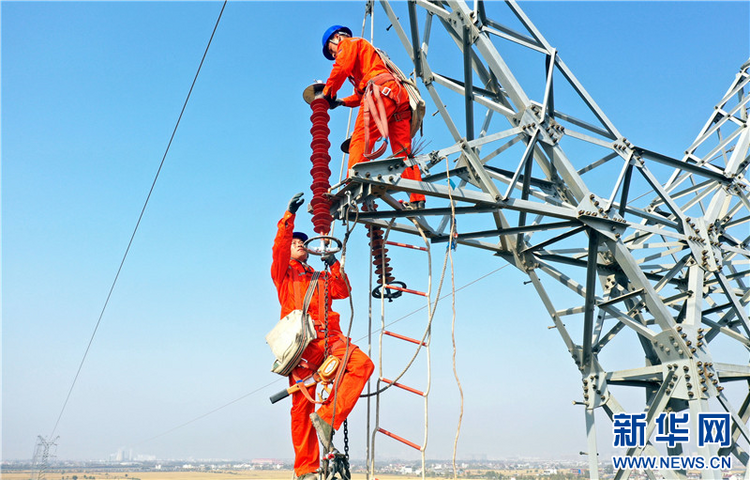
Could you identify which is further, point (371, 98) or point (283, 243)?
point (283, 243)

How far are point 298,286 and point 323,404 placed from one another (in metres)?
1.41

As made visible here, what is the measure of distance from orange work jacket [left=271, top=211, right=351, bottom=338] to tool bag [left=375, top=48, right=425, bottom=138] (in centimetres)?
188

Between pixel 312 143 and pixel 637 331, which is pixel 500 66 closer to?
pixel 312 143

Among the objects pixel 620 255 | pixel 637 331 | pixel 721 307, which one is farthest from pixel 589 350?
pixel 721 307

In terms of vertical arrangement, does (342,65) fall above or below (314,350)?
above

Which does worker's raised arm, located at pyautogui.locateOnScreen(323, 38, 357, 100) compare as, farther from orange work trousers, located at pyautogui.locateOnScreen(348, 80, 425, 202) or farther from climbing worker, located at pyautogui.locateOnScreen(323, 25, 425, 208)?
orange work trousers, located at pyautogui.locateOnScreen(348, 80, 425, 202)

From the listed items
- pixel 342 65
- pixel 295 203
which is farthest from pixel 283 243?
pixel 342 65

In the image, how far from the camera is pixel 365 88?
722 centimetres

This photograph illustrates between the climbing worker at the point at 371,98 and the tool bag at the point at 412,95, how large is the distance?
51mm

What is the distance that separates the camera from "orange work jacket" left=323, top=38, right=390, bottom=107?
717 cm

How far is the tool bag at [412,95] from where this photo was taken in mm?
7245

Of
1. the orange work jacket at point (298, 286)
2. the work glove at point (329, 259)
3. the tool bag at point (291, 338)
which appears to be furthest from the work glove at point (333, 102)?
the tool bag at point (291, 338)

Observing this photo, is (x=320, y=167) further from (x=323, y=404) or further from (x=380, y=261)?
(x=323, y=404)

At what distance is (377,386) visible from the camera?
672 centimetres
